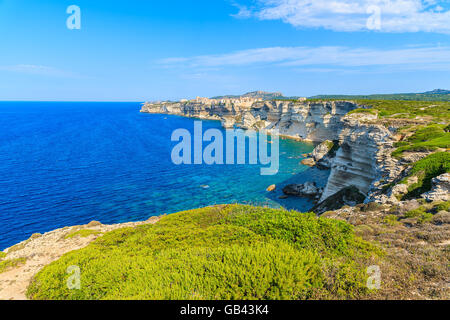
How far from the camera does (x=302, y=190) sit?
39.4 metres

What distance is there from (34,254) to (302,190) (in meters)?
35.5

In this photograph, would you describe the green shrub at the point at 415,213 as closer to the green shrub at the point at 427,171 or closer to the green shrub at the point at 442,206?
the green shrub at the point at 442,206

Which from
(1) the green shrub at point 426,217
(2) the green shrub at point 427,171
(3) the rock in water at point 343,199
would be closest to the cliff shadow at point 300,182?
(3) the rock in water at point 343,199

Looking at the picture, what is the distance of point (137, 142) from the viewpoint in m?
82.6

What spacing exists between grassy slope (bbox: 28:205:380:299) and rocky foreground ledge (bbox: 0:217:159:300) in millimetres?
2267

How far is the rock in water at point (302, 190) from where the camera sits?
38938mm

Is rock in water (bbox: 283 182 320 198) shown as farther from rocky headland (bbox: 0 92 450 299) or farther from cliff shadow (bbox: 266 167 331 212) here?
rocky headland (bbox: 0 92 450 299)

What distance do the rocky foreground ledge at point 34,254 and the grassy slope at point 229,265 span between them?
89.2 inches

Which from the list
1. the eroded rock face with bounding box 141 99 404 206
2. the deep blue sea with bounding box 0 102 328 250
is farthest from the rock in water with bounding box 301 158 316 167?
the deep blue sea with bounding box 0 102 328 250

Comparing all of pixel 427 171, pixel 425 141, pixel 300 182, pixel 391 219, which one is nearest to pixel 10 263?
pixel 391 219

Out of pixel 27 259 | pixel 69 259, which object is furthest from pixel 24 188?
pixel 69 259

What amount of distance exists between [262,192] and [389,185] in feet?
75.9

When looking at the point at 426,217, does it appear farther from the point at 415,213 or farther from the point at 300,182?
the point at 300,182

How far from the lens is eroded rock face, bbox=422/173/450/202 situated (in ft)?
47.1
